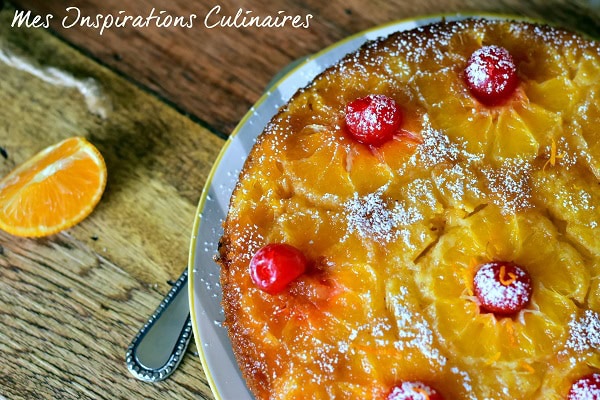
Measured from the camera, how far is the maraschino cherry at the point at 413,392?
5.30 ft

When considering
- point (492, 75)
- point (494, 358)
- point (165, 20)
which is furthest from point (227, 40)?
point (494, 358)

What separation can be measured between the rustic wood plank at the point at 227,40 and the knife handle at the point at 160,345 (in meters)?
0.79

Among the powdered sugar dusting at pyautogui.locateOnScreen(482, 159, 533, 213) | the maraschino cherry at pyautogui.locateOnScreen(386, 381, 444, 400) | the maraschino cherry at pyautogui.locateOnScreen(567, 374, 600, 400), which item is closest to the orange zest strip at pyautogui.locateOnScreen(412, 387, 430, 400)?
the maraschino cherry at pyautogui.locateOnScreen(386, 381, 444, 400)

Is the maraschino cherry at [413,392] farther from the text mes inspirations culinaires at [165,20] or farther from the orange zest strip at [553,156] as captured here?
the text mes inspirations culinaires at [165,20]

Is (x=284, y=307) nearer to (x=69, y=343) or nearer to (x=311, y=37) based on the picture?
(x=69, y=343)

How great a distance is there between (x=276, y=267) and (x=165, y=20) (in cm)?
156

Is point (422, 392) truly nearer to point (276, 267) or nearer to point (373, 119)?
point (276, 267)

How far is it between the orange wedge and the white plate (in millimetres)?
472

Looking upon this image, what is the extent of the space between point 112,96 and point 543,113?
1.67 meters

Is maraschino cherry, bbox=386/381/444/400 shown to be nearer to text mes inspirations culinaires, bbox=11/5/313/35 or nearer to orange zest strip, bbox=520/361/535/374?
orange zest strip, bbox=520/361/535/374

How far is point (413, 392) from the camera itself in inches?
63.9

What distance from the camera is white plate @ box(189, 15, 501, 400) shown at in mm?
2076

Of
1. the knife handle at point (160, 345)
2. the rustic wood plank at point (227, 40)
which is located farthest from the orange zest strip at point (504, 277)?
the rustic wood plank at point (227, 40)

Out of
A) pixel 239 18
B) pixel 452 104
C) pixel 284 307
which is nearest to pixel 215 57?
pixel 239 18
